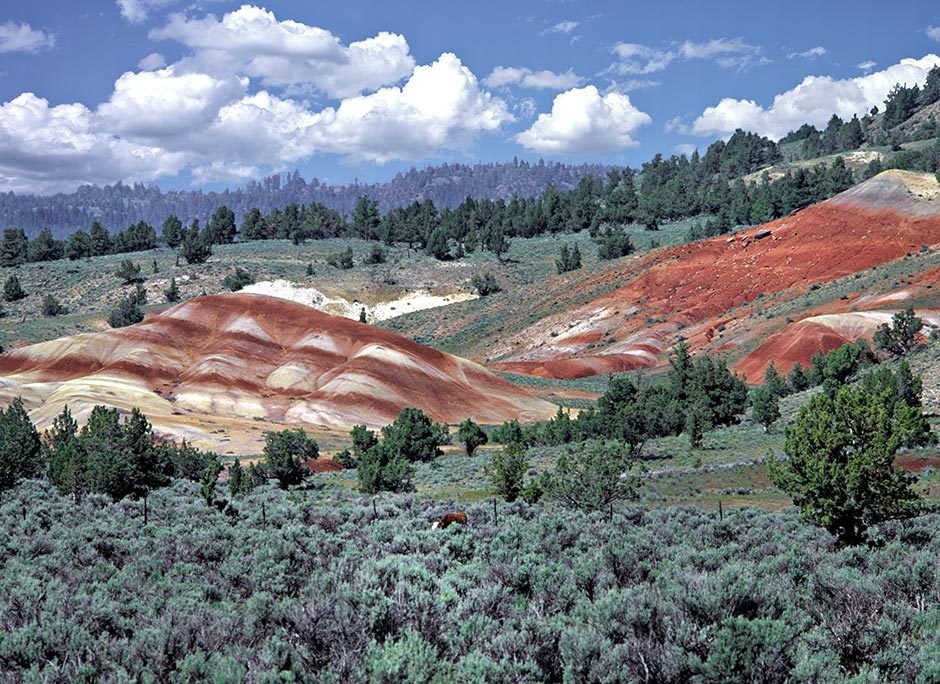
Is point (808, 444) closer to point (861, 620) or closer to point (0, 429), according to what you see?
point (861, 620)

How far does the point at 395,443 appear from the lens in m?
56.4

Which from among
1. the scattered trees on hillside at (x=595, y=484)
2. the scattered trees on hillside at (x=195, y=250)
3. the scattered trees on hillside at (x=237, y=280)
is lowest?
the scattered trees on hillside at (x=595, y=484)

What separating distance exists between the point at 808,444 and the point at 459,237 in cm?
16469

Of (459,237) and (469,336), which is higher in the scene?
(459,237)

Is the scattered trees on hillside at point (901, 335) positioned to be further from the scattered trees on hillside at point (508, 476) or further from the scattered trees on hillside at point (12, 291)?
the scattered trees on hillside at point (12, 291)

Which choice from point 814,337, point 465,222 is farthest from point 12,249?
point 814,337

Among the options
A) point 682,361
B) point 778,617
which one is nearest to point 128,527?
point 778,617

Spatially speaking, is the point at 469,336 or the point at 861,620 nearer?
the point at 861,620

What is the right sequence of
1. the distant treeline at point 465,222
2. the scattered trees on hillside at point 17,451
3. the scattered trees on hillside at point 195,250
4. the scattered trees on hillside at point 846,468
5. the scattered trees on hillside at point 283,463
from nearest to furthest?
1. the scattered trees on hillside at point 846,468
2. the scattered trees on hillside at point 17,451
3. the scattered trees on hillside at point 283,463
4. the scattered trees on hillside at point 195,250
5. the distant treeline at point 465,222

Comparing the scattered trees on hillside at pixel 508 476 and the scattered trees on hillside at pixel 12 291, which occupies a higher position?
the scattered trees on hillside at pixel 12 291

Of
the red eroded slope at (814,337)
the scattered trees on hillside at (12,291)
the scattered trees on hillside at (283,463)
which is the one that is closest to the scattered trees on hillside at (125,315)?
the scattered trees on hillside at (12,291)

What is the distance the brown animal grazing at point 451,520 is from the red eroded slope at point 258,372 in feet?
158

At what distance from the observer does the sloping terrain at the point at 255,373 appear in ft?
237

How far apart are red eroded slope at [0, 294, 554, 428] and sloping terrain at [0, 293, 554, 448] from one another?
135 millimetres
